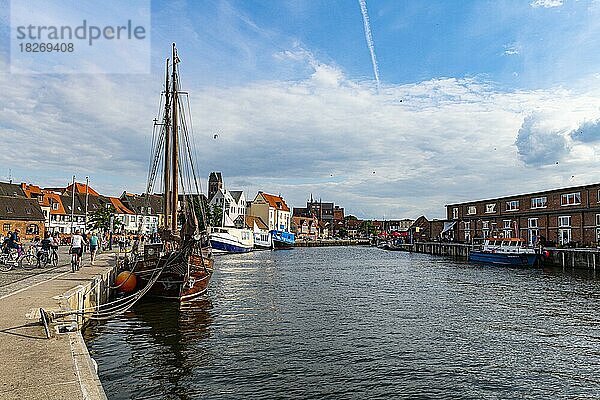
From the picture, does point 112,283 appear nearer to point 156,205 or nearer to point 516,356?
point 516,356

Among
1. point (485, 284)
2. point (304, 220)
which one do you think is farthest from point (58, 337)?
point (304, 220)

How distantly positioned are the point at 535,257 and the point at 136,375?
Result: 52240mm

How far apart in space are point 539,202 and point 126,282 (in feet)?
188

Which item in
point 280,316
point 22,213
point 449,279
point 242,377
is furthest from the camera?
point 22,213

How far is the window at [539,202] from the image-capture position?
67137mm

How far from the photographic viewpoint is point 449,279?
43.1 m

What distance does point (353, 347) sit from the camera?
17.9 m

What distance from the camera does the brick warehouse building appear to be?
193ft

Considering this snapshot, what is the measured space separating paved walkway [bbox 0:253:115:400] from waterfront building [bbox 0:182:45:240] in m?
59.8

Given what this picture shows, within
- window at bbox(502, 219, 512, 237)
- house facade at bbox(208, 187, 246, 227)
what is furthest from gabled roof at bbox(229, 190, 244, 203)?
window at bbox(502, 219, 512, 237)

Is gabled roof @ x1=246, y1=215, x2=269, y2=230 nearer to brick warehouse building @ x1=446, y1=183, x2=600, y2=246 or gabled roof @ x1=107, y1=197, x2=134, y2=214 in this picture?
gabled roof @ x1=107, y1=197, x2=134, y2=214

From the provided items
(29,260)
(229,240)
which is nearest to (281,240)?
(229,240)

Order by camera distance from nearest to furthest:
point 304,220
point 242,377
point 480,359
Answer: point 242,377, point 480,359, point 304,220

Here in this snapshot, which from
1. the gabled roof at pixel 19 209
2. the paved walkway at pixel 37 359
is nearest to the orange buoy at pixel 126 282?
the paved walkway at pixel 37 359
